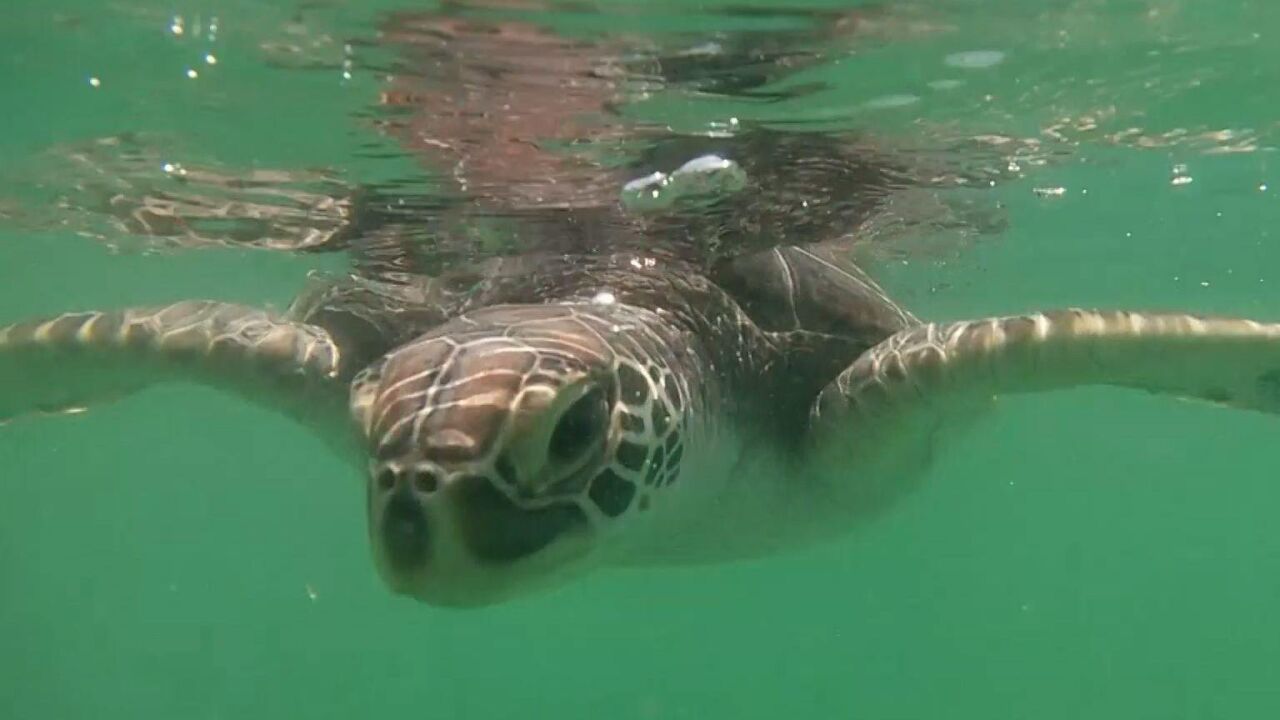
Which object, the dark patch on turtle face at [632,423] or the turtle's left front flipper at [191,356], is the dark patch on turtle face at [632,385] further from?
the turtle's left front flipper at [191,356]

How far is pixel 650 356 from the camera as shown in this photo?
4.80 meters

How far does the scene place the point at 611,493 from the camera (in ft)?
12.8

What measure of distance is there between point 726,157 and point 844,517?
8.52ft

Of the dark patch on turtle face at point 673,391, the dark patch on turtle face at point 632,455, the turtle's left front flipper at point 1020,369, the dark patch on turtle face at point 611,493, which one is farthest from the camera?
the turtle's left front flipper at point 1020,369

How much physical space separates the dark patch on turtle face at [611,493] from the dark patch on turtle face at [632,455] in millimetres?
63

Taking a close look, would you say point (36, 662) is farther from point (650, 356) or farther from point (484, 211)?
point (650, 356)

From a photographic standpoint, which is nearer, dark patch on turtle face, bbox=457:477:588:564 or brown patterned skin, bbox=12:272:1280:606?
dark patch on turtle face, bbox=457:477:588:564

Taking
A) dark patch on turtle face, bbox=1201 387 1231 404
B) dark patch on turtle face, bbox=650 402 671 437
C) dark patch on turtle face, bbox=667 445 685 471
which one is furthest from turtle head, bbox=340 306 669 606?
dark patch on turtle face, bbox=1201 387 1231 404

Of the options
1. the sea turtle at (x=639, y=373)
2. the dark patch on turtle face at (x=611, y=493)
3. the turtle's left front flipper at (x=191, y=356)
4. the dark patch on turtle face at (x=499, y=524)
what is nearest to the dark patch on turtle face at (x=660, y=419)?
the sea turtle at (x=639, y=373)

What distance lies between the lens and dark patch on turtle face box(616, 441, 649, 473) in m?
4.00

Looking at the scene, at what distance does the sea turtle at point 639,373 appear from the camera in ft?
11.5

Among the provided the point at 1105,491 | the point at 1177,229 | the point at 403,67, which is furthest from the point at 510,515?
the point at 1105,491

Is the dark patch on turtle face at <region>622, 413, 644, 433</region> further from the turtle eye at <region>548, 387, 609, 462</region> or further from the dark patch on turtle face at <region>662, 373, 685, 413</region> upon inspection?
the dark patch on turtle face at <region>662, 373, 685, 413</region>

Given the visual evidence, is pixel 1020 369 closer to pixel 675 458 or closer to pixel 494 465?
pixel 675 458
